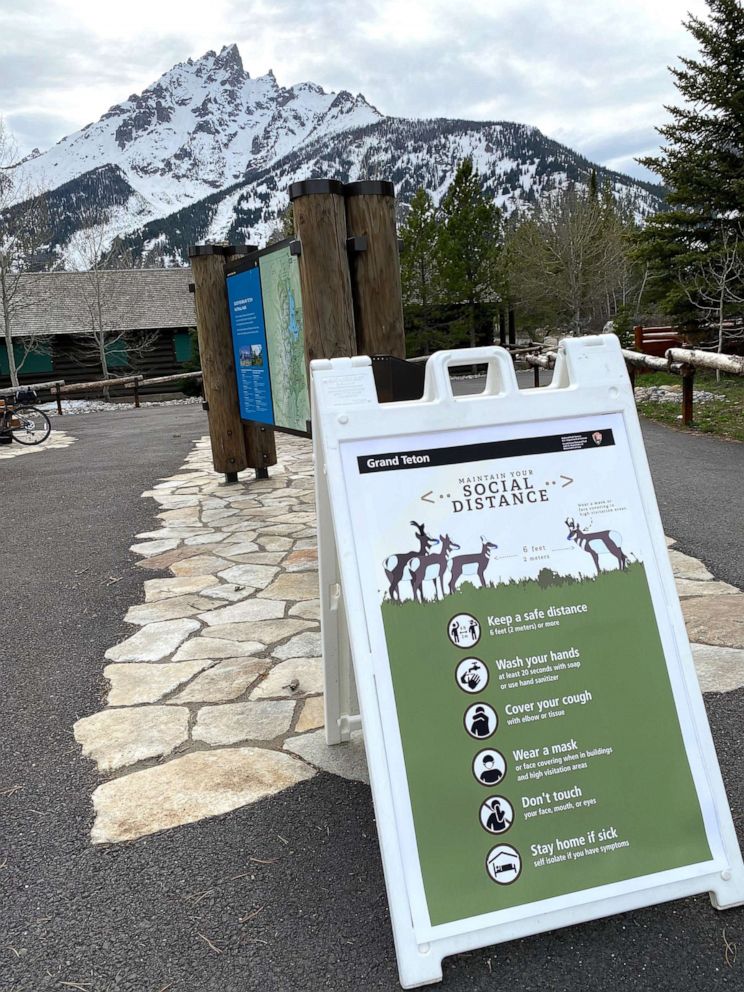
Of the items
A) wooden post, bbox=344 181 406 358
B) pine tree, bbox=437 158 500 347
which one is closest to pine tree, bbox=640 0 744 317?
pine tree, bbox=437 158 500 347

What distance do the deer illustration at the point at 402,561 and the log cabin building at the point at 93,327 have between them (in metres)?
29.6

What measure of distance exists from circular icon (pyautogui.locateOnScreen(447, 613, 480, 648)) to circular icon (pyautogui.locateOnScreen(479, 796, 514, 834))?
34cm

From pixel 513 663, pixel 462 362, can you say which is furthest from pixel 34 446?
pixel 513 663

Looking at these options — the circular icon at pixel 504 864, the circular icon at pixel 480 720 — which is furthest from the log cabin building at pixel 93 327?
the circular icon at pixel 504 864

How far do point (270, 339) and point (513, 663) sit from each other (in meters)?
4.50

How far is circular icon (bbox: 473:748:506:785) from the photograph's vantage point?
1.78 meters

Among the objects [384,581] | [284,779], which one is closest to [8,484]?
[284,779]

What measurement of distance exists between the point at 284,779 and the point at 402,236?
1171 inches

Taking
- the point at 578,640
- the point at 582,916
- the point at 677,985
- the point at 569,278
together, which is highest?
→ the point at 569,278

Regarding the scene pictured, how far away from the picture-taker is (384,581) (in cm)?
179

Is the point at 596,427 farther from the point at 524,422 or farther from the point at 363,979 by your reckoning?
the point at 363,979

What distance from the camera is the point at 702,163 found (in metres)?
18.3

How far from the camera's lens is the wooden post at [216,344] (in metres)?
6.88

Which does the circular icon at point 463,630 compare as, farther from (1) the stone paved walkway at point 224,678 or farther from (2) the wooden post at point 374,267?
(2) the wooden post at point 374,267
